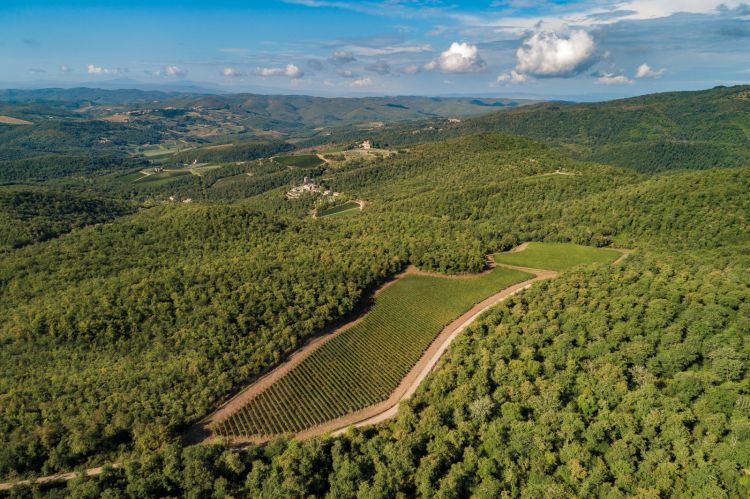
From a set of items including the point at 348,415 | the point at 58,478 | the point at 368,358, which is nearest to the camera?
the point at 58,478

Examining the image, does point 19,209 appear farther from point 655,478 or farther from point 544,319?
point 655,478

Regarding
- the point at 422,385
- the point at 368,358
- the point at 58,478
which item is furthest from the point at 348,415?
the point at 58,478

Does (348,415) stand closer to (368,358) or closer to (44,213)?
(368,358)

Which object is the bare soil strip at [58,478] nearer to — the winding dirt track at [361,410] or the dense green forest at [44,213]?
the winding dirt track at [361,410]

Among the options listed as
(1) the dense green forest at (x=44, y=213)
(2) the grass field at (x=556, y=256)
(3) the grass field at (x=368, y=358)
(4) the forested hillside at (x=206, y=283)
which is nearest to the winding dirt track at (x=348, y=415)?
(3) the grass field at (x=368, y=358)

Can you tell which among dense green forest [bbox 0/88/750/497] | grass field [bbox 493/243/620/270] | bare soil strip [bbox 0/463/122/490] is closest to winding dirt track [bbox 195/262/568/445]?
dense green forest [bbox 0/88/750/497]

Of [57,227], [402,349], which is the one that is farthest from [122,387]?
[57,227]
